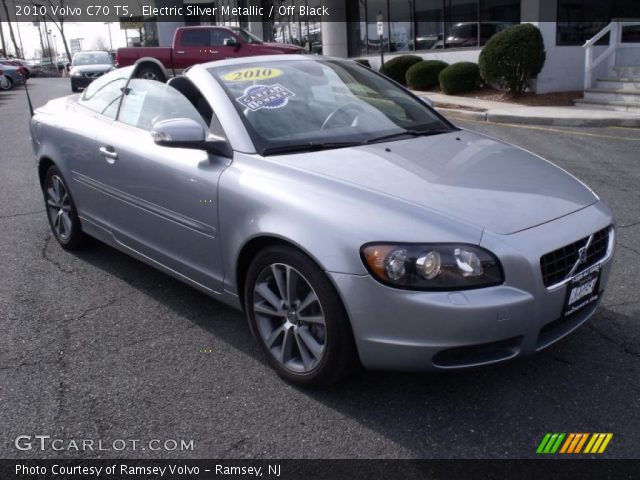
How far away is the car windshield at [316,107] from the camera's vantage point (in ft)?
11.5

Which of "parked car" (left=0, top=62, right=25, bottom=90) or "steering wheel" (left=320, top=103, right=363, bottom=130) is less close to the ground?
"steering wheel" (left=320, top=103, right=363, bottom=130)

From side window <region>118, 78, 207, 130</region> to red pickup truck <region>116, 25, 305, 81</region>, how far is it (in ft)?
40.8

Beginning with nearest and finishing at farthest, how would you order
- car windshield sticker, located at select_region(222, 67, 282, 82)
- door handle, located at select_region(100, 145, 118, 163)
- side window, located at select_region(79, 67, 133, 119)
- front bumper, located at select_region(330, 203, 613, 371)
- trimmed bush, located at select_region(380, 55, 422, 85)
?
front bumper, located at select_region(330, 203, 613, 371) → car windshield sticker, located at select_region(222, 67, 282, 82) → door handle, located at select_region(100, 145, 118, 163) → side window, located at select_region(79, 67, 133, 119) → trimmed bush, located at select_region(380, 55, 422, 85)

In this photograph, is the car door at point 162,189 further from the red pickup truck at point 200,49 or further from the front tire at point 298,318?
the red pickup truck at point 200,49

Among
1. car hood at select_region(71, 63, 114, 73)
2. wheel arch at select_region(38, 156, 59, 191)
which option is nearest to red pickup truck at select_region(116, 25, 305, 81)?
car hood at select_region(71, 63, 114, 73)

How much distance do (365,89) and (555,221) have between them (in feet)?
5.79

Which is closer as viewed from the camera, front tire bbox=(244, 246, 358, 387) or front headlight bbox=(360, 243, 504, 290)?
front headlight bbox=(360, 243, 504, 290)

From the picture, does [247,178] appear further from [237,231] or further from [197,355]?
[197,355]

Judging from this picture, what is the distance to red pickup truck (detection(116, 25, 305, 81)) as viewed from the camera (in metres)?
16.5

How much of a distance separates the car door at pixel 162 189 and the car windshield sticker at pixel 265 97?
32cm

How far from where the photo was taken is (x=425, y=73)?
1736 cm

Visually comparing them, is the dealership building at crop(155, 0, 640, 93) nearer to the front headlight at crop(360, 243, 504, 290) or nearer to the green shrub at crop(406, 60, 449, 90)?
the green shrub at crop(406, 60, 449, 90)

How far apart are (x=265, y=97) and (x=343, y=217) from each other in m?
1.24

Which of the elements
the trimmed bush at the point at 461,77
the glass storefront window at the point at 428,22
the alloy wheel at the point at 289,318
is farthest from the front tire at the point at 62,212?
the glass storefront window at the point at 428,22
